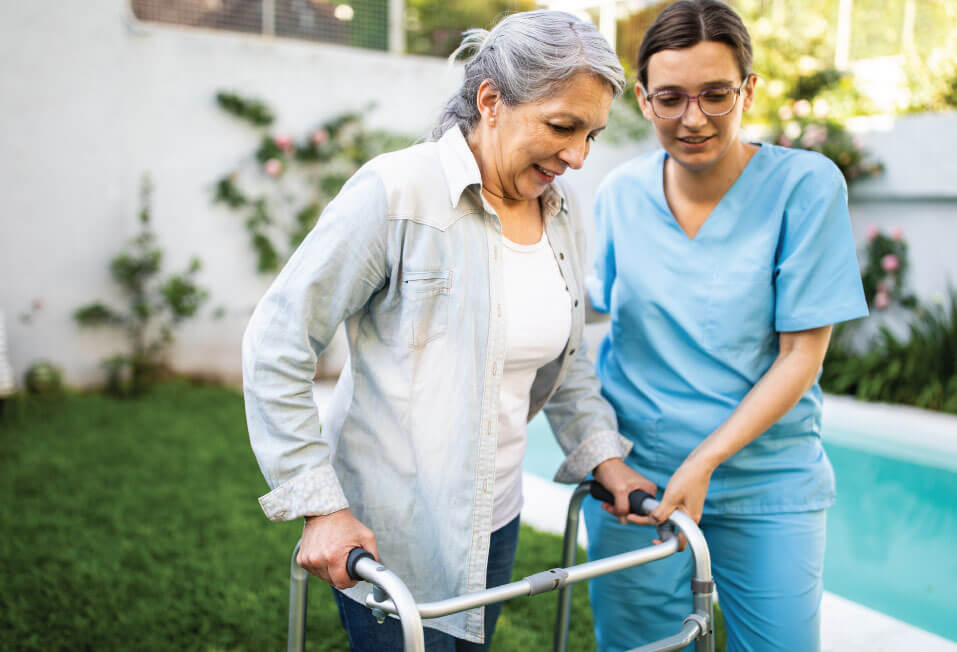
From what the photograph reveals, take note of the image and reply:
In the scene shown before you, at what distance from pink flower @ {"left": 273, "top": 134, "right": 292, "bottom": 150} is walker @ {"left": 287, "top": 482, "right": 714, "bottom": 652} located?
567cm

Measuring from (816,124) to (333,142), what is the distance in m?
4.41

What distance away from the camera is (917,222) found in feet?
22.6

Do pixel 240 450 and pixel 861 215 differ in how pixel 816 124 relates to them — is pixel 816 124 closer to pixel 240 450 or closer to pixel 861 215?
pixel 861 215

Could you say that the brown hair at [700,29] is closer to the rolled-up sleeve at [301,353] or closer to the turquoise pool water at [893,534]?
the rolled-up sleeve at [301,353]

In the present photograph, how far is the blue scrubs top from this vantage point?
1.74 metres

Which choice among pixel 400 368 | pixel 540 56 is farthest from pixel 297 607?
pixel 540 56

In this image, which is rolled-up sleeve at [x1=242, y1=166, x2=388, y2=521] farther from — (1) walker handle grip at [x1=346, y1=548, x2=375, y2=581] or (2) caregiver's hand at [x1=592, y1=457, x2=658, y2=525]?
(2) caregiver's hand at [x1=592, y1=457, x2=658, y2=525]

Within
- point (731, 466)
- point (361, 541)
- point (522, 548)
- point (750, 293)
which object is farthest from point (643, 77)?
point (522, 548)

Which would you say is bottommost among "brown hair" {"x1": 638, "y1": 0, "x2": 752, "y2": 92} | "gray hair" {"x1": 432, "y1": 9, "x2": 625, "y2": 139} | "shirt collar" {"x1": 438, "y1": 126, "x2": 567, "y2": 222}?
"shirt collar" {"x1": 438, "y1": 126, "x2": 567, "y2": 222}

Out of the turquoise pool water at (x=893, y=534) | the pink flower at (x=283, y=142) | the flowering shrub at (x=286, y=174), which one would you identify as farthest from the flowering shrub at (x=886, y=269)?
the pink flower at (x=283, y=142)

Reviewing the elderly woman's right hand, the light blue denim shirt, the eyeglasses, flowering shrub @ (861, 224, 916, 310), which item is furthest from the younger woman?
flowering shrub @ (861, 224, 916, 310)

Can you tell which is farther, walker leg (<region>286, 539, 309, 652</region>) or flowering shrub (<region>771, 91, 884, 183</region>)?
flowering shrub (<region>771, 91, 884, 183</region>)

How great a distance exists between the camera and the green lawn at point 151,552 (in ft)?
9.07

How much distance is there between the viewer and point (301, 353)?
1.36 meters
